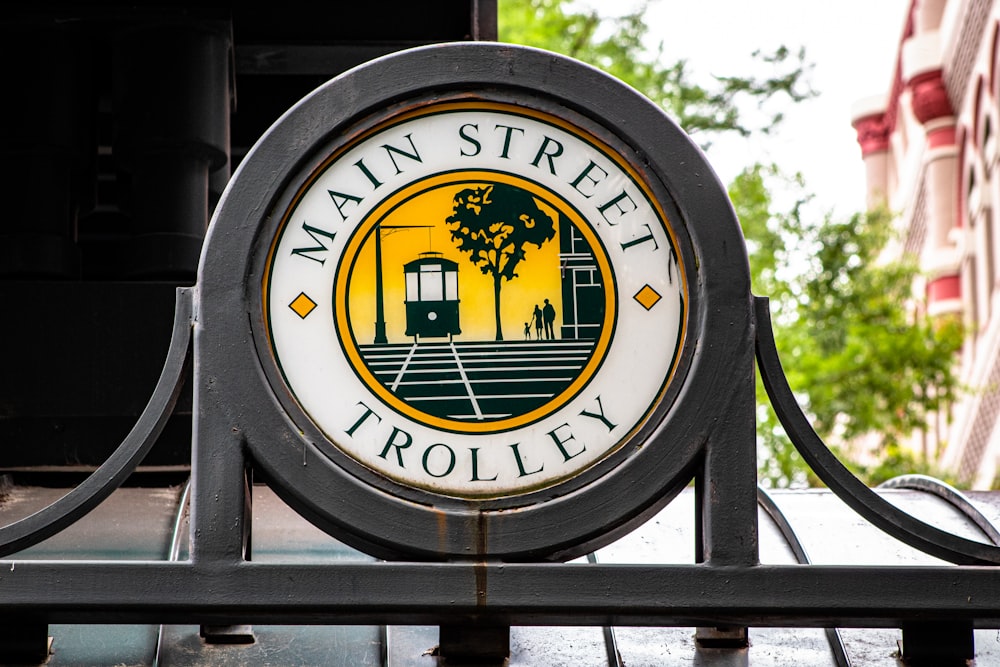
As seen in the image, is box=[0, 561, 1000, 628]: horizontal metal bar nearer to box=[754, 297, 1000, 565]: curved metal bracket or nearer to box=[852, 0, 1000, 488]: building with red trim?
box=[754, 297, 1000, 565]: curved metal bracket

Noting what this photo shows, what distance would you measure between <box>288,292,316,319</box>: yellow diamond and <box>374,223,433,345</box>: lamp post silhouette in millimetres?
182

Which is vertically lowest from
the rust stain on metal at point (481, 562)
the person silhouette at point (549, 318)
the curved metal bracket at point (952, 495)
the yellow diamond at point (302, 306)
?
the curved metal bracket at point (952, 495)

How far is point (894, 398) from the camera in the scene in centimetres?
1591

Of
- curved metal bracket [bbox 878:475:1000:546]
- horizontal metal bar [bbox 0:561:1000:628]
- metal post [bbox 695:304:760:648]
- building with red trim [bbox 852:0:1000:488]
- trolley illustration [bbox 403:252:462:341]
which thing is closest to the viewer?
horizontal metal bar [bbox 0:561:1000:628]

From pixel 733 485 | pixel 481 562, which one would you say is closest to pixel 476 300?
pixel 481 562

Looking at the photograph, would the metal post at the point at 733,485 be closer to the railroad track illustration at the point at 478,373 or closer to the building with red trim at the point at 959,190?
the railroad track illustration at the point at 478,373

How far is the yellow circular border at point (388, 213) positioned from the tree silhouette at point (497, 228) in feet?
0.14

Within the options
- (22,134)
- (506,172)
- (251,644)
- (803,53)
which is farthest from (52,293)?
(803,53)

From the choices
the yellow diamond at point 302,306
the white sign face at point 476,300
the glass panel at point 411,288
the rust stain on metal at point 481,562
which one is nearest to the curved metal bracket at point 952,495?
the white sign face at point 476,300

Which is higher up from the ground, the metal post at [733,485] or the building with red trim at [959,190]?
the building with red trim at [959,190]

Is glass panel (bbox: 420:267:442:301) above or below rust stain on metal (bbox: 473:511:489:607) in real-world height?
above

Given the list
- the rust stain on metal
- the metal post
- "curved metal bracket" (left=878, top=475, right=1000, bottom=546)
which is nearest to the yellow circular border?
the rust stain on metal

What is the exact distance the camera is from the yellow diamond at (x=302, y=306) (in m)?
3.94

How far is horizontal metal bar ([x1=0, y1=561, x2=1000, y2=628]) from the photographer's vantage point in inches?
147
